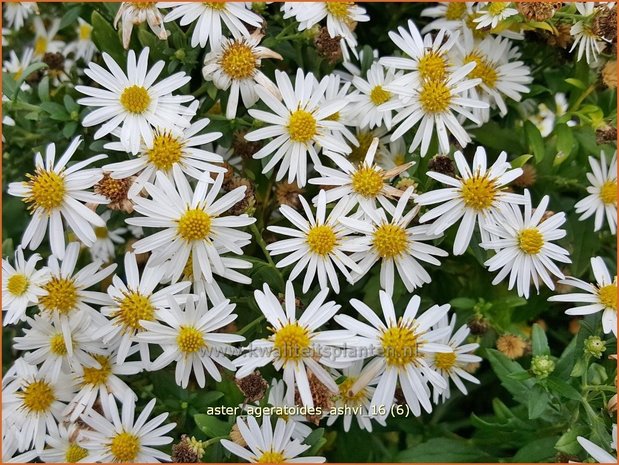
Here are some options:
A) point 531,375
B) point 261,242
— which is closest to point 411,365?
point 531,375

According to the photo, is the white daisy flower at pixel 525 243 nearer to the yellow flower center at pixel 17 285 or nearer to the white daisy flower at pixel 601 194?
the white daisy flower at pixel 601 194

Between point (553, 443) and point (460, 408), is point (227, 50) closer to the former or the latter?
point (553, 443)

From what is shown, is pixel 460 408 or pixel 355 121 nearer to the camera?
pixel 355 121

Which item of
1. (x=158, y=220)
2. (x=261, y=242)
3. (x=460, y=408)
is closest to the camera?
(x=158, y=220)

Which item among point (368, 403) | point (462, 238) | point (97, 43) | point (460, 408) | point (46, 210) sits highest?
point (97, 43)

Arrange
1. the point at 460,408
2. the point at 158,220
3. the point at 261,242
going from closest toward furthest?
the point at 158,220
the point at 261,242
the point at 460,408

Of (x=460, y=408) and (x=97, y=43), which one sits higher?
(x=97, y=43)

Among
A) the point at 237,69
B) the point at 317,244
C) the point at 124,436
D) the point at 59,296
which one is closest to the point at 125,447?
the point at 124,436
